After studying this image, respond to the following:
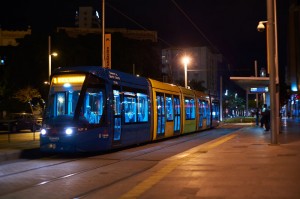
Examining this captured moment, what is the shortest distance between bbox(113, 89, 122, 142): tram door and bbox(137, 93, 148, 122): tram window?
217 centimetres

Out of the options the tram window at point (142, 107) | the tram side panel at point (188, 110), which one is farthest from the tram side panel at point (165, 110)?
the tram window at point (142, 107)

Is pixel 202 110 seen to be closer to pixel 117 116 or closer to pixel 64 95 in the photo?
pixel 117 116

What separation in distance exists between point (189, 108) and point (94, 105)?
13.6 metres

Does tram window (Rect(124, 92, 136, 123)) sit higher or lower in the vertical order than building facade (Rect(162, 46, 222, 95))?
lower

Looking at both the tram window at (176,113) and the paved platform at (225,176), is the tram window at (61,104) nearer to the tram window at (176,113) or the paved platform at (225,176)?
the paved platform at (225,176)

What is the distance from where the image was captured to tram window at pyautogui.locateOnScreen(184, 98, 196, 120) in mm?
29625

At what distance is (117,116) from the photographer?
18781 millimetres

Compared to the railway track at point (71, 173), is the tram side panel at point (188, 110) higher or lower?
higher

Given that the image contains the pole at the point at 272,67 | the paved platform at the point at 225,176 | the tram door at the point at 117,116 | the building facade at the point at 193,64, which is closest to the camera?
the paved platform at the point at 225,176

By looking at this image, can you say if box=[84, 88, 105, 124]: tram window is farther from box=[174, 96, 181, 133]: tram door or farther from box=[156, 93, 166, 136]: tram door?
box=[174, 96, 181, 133]: tram door

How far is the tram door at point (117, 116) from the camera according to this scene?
1856 cm

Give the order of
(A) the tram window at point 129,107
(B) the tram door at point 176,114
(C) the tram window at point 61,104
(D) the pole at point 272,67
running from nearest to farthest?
(C) the tram window at point 61,104
(D) the pole at point 272,67
(A) the tram window at point 129,107
(B) the tram door at point 176,114

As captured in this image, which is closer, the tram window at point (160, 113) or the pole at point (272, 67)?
the pole at point (272, 67)

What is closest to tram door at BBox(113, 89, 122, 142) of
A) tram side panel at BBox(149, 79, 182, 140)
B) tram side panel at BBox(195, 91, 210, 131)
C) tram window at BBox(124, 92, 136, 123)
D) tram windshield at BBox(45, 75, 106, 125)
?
tram window at BBox(124, 92, 136, 123)
